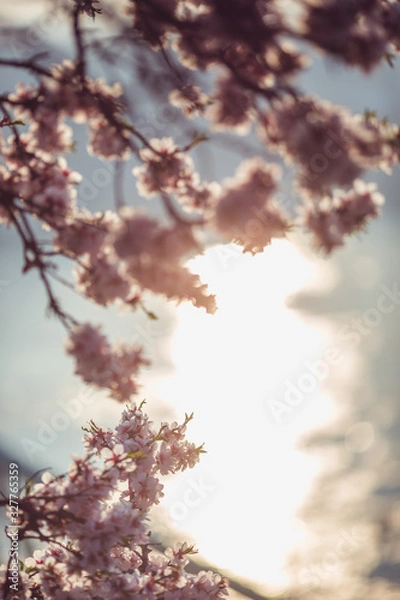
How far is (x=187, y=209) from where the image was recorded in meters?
3.74

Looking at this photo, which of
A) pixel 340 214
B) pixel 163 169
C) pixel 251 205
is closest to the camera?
pixel 251 205

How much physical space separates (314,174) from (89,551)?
2888 mm

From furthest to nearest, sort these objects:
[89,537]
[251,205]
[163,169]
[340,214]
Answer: [89,537] < [163,169] < [340,214] < [251,205]

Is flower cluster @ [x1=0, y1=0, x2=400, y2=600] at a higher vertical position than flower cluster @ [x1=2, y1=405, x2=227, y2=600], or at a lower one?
higher

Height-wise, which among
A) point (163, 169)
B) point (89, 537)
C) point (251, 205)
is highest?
point (163, 169)

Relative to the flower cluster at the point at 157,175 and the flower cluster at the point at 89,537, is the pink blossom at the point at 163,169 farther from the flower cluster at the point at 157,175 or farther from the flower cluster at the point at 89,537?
the flower cluster at the point at 89,537

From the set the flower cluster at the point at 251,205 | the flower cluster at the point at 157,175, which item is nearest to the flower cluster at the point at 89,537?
the flower cluster at the point at 157,175

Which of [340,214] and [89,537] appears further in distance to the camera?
[89,537]

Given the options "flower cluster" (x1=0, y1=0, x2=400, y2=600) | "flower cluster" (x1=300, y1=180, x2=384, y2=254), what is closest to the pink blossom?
"flower cluster" (x1=0, y1=0, x2=400, y2=600)

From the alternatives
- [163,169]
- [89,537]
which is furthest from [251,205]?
[89,537]

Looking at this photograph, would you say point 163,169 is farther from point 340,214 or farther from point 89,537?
point 89,537

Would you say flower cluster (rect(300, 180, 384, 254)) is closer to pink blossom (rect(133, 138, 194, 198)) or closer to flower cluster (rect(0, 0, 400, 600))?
flower cluster (rect(0, 0, 400, 600))

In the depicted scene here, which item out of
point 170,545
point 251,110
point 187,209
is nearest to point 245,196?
point 251,110

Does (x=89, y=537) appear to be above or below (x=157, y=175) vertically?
below
